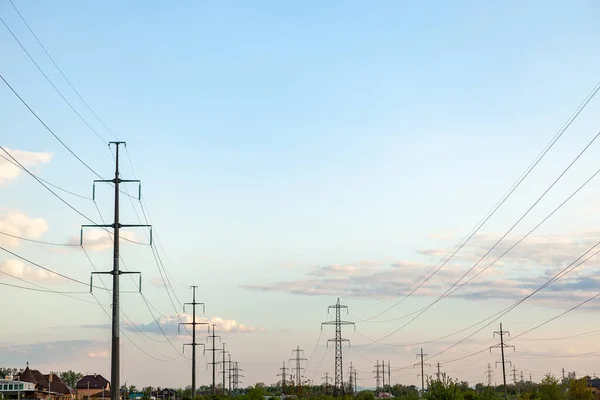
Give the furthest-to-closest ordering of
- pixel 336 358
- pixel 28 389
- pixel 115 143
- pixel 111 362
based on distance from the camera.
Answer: pixel 28 389 < pixel 336 358 < pixel 115 143 < pixel 111 362

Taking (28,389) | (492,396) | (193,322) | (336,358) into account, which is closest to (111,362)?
(492,396)

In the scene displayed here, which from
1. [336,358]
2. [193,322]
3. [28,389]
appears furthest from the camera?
[28,389]

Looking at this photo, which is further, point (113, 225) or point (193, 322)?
point (193, 322)

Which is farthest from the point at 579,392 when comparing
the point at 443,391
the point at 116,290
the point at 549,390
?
the point at 116,290

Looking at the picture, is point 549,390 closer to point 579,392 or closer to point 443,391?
point 579,392

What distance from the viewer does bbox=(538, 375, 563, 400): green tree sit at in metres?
109

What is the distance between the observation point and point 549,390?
11056 centimetres

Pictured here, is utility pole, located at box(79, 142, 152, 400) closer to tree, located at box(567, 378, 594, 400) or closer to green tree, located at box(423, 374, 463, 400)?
green tree, located at box(423, 374, 463, 400)

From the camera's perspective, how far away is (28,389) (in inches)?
7313

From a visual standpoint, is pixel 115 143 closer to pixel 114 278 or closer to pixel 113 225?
pixel 113 225

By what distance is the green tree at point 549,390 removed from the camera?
109375mm

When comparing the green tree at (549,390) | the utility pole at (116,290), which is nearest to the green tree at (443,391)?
the utility pole at (116,290)

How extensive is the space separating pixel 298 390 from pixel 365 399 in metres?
47.0

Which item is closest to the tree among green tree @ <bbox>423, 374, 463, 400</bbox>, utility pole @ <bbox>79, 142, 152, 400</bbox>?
green tree @ <bbox>423, 374, 463, 400</bbox>
